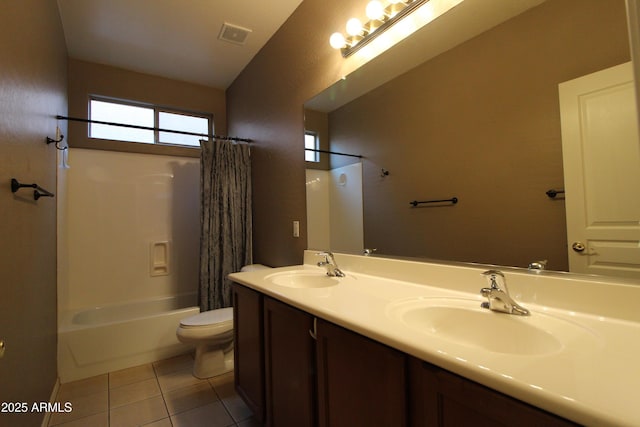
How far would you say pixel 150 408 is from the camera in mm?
1737

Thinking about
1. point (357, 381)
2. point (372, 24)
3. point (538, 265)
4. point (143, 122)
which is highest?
point (143, 122)

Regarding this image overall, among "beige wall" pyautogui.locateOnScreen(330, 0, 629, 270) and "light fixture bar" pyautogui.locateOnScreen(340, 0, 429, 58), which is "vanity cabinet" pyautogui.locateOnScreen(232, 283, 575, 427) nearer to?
"beige wall" pyautogui.locateOnScreen(330, 0, 629, 270)

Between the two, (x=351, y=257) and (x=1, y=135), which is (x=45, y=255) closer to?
(x=1, y=135)

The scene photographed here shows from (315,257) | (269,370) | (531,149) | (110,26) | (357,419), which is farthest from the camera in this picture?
(110,26)

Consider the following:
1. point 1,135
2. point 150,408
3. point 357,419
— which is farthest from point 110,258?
point 357,419

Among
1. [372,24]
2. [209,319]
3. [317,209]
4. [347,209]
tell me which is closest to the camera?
[372,24]

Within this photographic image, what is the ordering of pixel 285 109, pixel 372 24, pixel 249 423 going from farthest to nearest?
pixel 285 109 → pixel 249 423 → pixel 372 24

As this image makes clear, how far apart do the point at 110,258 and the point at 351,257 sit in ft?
8.05

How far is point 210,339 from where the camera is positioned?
2.00 meters

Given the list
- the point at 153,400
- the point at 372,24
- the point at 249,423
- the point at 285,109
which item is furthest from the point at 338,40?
the point at 153,400

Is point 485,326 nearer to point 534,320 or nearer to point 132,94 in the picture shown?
point 534,320

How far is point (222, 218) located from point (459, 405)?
7.85ft

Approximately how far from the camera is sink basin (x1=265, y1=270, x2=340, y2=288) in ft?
5.16

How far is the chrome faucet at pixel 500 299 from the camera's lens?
85 cm
